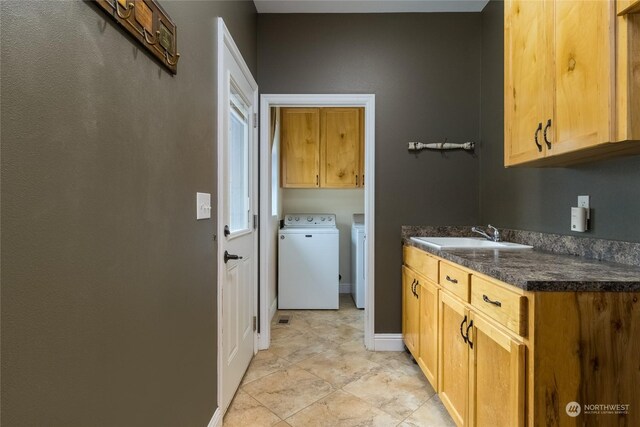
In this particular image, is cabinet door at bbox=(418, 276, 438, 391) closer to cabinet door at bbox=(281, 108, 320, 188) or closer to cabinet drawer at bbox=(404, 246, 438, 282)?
cabinet drawer at bbox=(404, 246, 438, 282)

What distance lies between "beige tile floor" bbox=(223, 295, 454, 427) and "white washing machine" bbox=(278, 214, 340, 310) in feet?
2.14

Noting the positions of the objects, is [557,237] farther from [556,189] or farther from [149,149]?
[149,149]

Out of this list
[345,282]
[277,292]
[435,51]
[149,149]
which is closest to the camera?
[149,149]

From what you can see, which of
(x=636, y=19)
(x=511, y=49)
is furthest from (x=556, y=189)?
(x=636, y=19)

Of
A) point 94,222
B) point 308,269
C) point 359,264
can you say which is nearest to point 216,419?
point 94,222

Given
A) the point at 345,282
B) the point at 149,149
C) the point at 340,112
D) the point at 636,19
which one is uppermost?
the point at 340,112

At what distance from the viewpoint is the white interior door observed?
1.71 metres

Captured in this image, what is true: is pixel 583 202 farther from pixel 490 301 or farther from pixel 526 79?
pixel 490 301

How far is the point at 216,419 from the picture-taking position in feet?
5.23

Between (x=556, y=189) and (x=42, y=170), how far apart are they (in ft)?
6.98

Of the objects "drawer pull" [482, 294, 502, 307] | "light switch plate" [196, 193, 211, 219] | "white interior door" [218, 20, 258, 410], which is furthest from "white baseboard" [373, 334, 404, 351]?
"light switch plate" [196, 193, 211, 219]

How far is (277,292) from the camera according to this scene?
3645 millimetres

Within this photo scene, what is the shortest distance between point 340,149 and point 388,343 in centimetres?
214

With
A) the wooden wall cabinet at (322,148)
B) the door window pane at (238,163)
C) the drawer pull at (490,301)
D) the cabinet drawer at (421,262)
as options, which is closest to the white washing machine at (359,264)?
the wooden wall cabinet at (322,148)
